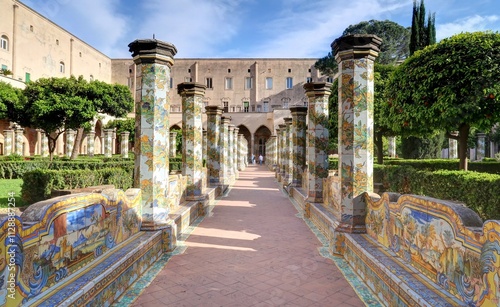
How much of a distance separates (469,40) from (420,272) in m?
7.57

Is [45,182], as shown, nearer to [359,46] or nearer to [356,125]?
[356,125]

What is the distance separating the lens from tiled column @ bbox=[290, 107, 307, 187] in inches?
454

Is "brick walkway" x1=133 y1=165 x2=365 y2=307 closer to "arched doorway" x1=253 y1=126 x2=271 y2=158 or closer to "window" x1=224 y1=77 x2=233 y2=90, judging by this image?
"arched doorway" x1=253 y1=126 x2=271 y2=158

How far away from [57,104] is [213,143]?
14508 millimetres

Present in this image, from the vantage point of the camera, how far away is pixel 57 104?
2088 cm

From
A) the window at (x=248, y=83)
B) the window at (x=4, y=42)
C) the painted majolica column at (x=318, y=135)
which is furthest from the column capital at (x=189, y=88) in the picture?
the window at (x=248, y=83)

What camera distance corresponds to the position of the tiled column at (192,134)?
340 inches

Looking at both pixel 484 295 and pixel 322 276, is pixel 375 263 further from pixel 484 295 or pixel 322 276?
pixel 484 295

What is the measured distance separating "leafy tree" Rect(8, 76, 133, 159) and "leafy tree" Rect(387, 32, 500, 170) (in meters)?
20.6

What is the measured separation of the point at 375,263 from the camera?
148 inches

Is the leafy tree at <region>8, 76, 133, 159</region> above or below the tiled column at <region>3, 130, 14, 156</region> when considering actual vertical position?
above

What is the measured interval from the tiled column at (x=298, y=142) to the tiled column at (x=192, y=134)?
4.06 m

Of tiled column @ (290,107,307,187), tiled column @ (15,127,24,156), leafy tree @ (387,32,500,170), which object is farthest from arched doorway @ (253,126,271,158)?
leafy tree @ (387,32,500,170)

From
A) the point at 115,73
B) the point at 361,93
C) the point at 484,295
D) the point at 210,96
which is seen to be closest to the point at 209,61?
the point at 210,96
